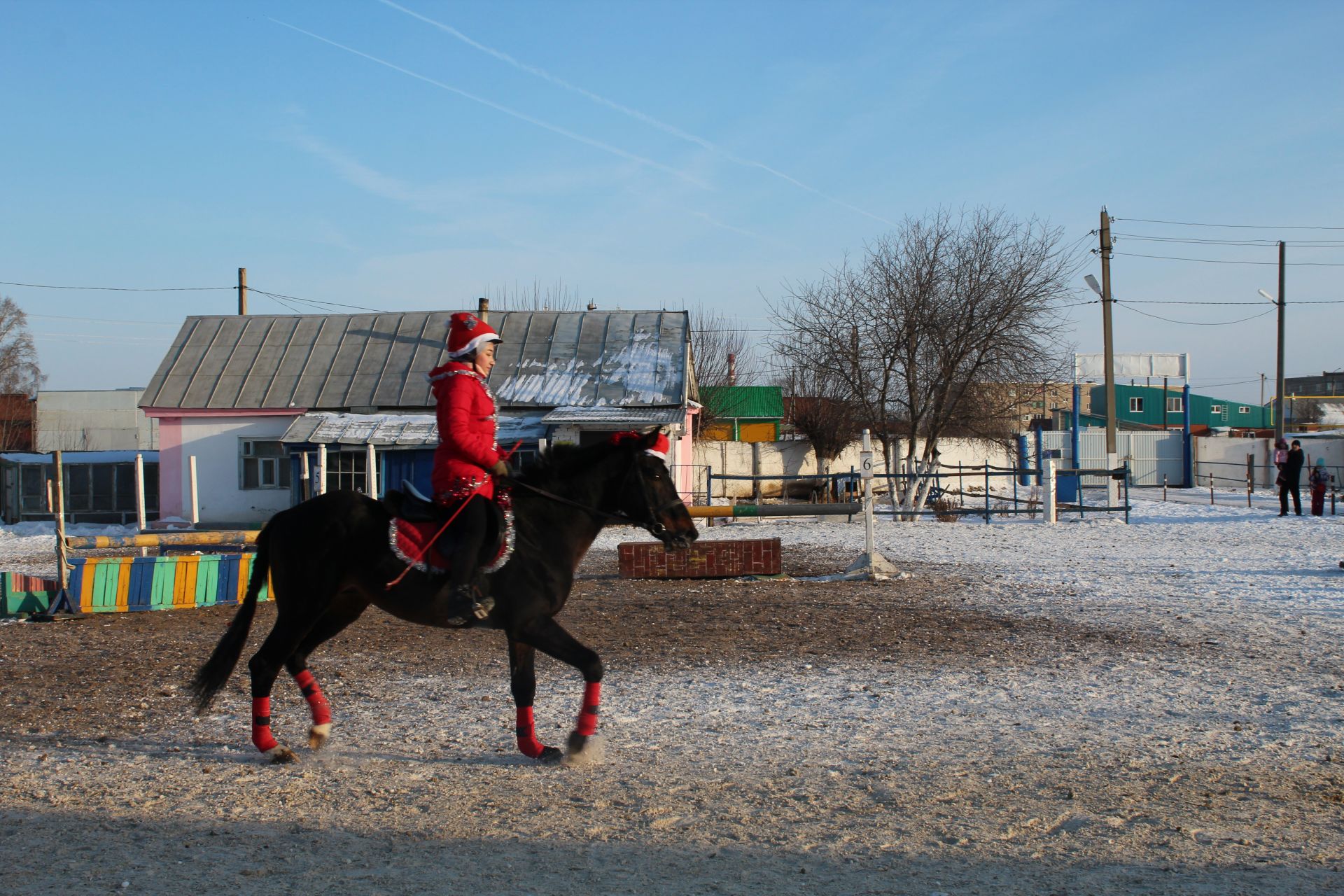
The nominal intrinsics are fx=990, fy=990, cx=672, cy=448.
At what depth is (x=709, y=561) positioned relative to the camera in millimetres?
14258

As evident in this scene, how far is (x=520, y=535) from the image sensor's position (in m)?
5.80

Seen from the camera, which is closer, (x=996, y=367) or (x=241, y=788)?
(x=241, y=788)

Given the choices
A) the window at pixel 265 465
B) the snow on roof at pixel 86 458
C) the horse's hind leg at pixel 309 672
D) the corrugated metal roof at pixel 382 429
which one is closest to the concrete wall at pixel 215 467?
the window at pixel 265 465

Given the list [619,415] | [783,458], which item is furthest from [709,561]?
[783,458]

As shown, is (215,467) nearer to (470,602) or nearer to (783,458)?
(783,458)

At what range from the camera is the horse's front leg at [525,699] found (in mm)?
5621

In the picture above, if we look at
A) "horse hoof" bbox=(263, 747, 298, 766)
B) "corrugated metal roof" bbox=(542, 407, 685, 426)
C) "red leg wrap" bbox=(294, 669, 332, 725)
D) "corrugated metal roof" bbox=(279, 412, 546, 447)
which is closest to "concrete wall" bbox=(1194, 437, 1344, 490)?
"corrugated metal roof" bbox=(542, 407, 685, 426)

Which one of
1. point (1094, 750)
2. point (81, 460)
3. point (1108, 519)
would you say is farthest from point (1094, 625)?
point (81, 460)

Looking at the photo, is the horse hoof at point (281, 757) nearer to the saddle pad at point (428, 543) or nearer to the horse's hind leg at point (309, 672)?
the horse's hind leg at point (309, 672)

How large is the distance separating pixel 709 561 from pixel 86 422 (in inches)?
1908

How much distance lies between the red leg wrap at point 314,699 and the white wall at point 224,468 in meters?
22.9

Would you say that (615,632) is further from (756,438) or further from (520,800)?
(756,438)

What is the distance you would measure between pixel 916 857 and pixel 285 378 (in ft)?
90.0

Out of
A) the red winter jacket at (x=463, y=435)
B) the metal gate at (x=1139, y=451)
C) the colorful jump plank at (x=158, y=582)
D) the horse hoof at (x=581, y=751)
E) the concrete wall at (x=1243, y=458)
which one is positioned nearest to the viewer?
the horse hoof at (x=581, y=751)
